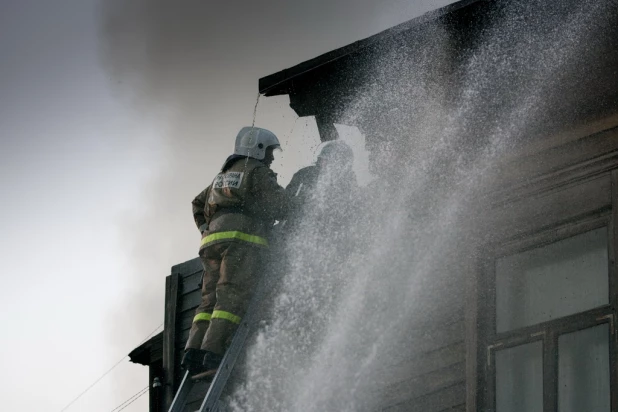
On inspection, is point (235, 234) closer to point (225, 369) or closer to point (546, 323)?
point (225, 369)

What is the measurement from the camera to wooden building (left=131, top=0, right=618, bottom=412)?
572cm

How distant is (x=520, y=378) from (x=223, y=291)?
1.88 m

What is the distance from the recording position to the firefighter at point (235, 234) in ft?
21.8

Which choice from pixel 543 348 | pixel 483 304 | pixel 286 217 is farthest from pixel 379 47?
pixel 543 348

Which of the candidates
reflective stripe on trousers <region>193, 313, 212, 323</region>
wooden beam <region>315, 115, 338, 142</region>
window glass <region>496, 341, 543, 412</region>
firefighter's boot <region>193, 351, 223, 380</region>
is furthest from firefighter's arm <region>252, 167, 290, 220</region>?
window glass <region>496, 341, 543, 412</region>

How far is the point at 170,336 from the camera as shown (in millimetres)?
9141

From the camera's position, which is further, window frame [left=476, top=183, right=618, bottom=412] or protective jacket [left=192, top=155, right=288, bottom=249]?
protective jacket [left=192, top=155, right=288, bottom=249]

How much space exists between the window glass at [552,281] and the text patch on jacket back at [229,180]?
1.72m

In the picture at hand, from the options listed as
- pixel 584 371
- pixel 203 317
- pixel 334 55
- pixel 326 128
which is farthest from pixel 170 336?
pixel 584 371

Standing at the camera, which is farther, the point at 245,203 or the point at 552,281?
the point at 245,203

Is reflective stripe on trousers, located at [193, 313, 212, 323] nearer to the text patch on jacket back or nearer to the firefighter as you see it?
the firefighter

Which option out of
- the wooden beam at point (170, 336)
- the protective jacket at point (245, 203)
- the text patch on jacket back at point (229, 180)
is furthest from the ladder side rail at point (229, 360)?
the wooden beam at point (170, 336)

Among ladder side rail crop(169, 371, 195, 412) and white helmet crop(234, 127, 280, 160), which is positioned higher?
white helmet crop(234, 127, 280, 160)

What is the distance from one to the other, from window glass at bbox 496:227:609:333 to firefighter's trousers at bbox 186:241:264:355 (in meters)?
1.52
